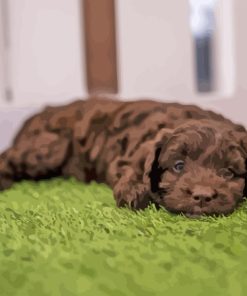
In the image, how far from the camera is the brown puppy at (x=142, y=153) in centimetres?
203

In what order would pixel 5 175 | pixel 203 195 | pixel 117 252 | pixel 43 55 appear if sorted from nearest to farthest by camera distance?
pixel 117 252, pixel 203 195, pixel 5 175, pixel 43 55

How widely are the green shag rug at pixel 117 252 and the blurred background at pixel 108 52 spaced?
1568mm

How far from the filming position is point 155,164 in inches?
85.4

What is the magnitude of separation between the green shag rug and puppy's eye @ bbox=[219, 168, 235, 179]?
10cm

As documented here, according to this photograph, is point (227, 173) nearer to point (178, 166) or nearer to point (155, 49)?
point (178, 166)

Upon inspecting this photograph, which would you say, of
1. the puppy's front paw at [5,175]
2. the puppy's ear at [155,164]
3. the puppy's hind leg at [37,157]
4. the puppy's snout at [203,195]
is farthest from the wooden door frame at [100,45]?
the puppy's snout at [203,195]

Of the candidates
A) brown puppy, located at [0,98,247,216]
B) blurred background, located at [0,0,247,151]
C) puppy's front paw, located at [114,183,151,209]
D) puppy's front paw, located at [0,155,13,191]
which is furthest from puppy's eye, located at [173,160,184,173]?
blurred background, located at [0,0,247,151]

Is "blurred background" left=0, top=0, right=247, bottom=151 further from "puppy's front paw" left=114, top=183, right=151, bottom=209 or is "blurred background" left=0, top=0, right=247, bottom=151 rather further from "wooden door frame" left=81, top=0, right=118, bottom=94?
"puppy's front paw" left=114, top=183, right=151, bottom=209

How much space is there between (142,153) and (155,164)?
0.75ft

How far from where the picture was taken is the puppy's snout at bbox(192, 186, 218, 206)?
1.92 m

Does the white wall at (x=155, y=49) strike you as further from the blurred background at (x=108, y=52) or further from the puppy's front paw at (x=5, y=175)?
the puppy's front paw at (x=5, y=175)

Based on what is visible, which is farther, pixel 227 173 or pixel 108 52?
pixel 108 52

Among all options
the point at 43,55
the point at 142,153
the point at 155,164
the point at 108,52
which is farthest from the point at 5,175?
the point at 108,52

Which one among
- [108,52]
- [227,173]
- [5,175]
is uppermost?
[108,52]
